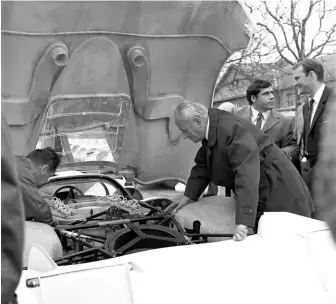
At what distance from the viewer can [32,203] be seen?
2.68 metres

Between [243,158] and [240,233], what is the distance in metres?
0.50

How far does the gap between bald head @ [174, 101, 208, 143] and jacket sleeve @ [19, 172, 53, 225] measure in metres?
0.84

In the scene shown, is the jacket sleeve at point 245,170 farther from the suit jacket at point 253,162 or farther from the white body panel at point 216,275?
the white body panel at point 216,275

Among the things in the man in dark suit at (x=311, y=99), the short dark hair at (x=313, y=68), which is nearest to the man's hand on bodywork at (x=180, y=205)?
the man in dark suit at (x=311, y=99)

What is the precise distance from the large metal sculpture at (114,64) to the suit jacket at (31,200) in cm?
298

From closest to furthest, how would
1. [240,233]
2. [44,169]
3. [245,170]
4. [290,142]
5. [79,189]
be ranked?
[240,233] → [245,170] → [44,169] → [290,142] → [79,189]

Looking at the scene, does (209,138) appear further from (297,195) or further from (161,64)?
(161,64)

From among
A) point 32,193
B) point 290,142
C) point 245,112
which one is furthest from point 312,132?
point 32,193

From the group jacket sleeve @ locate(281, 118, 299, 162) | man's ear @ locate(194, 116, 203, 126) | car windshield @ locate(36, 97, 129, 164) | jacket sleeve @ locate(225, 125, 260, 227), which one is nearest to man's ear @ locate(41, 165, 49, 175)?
man's ear @ locate(194, 116, 203, 126)

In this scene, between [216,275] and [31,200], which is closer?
[216,275]

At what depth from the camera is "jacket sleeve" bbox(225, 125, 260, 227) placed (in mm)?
2477

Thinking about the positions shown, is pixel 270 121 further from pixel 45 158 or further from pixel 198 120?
pixel 45 158

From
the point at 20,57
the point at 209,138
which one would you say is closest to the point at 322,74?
the point at 209,138

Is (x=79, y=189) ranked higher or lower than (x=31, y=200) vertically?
lower
